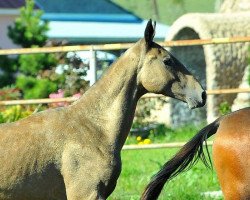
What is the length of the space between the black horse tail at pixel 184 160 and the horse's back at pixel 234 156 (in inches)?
11.1

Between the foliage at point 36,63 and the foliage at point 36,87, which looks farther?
the foliage at point 36,63

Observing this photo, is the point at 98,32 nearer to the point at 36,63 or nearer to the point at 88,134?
the point at 36,63

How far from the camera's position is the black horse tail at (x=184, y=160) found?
23.2 feet

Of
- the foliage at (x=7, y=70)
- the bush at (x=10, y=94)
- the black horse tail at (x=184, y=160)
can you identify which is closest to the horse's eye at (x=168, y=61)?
the black horse tail at (x=184, y=160)

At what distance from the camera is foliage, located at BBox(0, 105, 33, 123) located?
1341cm

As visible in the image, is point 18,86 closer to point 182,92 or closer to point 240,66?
point 240,66

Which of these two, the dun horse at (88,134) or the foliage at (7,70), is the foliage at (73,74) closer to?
the foliage at (7,70)

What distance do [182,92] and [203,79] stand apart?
1294 cm

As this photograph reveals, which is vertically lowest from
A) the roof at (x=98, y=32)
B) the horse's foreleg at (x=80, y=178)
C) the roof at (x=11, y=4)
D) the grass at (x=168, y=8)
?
the grass at (x=168, y=8)

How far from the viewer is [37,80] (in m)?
16.2

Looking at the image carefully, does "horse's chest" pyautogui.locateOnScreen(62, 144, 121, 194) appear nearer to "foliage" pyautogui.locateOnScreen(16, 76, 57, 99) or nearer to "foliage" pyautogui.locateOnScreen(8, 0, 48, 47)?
"foliage" pyautogui.locateOnScreen(16, 76, 57, 99)

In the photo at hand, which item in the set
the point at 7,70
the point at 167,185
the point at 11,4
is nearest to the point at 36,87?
the point at 7,70

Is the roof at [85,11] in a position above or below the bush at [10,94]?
below

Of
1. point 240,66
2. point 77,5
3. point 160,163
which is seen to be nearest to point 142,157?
point 160,163
